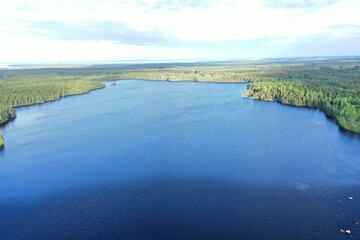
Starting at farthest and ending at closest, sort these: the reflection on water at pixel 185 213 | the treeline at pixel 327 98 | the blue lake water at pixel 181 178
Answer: the treeline at pixel 327 98
the blue lake water at pixel 181 178
the reflection on water at pixel 185 213

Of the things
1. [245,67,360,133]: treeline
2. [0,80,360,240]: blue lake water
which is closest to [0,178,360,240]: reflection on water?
[0,80,360,240]: blue lake water

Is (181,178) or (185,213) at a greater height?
(181,178)

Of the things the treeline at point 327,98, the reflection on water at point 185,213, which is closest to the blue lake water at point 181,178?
the reflection on water at point 185,213

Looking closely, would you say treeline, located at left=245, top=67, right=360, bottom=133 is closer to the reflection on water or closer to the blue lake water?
the blue lake water

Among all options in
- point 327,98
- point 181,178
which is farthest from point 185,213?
point 327,98

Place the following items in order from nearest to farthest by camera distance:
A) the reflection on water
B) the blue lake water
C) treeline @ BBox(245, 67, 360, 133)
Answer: the reflection on water → the blue lake water → treeline @ BBox(245, 67, 360, 133)

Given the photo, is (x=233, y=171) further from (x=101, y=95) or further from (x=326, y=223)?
(x=101, y=95)

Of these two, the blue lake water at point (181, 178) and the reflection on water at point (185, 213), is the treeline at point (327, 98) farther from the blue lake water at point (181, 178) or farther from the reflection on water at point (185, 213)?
the reflection on water at point (185, 213)

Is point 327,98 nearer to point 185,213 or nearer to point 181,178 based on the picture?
point 181,178
